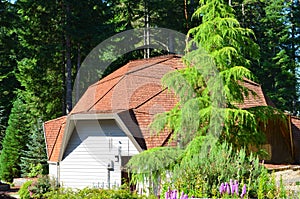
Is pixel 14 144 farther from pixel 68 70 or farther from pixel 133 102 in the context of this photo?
pixel 133 102

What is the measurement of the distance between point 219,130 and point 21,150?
16.0m

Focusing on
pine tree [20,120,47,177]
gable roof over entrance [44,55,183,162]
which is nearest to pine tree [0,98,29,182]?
pine tree [20,120,47,177]

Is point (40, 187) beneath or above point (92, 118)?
beneath

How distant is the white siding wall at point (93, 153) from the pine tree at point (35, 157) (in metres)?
5.83

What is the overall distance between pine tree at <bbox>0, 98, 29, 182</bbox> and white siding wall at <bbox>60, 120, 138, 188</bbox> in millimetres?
7713

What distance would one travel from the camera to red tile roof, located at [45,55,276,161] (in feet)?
52.6

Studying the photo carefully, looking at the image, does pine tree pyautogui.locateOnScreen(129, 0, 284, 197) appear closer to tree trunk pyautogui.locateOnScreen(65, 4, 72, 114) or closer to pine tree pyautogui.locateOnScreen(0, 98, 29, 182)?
tree trunk pyautogui.locateOnScreen(65, 4, 72, 114)

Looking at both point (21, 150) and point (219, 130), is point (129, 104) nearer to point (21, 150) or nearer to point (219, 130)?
point (219, 130)

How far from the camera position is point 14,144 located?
79.5ft

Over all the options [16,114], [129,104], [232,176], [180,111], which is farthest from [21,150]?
[232,176]

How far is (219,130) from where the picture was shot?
11430mm

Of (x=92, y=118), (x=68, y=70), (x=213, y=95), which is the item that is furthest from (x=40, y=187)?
(x=68, y=70)

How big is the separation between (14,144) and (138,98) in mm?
10448

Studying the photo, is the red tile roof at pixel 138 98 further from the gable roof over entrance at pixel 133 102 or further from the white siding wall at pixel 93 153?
the white siding wall at pixel 93 153
